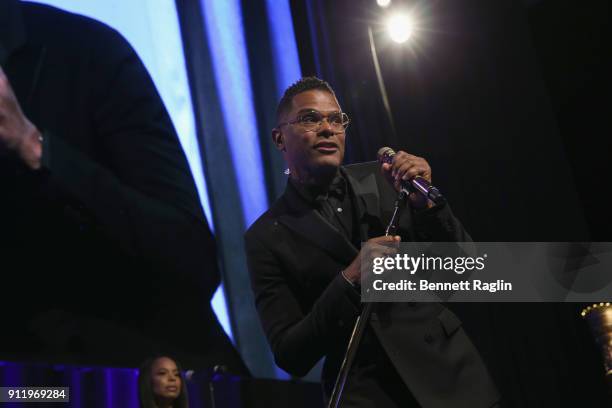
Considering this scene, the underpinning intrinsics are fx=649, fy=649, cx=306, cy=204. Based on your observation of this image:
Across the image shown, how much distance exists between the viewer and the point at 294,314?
6.27 ft

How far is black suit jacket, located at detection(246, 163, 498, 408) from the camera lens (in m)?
1.65

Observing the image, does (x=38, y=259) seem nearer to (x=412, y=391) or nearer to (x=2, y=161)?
(x=2, y=161)

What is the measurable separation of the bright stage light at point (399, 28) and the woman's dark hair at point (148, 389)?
246 centimetres

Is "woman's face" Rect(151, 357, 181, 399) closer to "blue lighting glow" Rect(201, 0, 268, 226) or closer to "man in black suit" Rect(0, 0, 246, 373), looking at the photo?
"man in black suit" Rect(0, 0, 246, 373)

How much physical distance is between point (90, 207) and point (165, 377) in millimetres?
790

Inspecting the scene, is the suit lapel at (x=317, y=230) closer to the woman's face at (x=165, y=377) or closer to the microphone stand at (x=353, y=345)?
the microphone stand at (x=353, y=345)

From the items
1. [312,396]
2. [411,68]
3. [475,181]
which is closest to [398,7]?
[411,68]

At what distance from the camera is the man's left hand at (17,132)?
76.9 inches

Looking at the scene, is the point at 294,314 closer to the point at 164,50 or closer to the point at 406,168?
the point at 406,168

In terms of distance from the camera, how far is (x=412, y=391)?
161cm

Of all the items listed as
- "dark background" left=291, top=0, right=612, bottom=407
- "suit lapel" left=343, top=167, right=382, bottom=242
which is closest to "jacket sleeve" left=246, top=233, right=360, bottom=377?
"suit lapel" left=343, top=167, right=382, bottom=242

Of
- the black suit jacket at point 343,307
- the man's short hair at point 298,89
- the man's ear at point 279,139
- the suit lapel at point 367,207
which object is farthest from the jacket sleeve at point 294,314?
the man's short hair at point 298,89

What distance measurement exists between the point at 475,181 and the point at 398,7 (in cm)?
121

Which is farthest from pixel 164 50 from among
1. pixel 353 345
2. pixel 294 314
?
pixel 353 345
